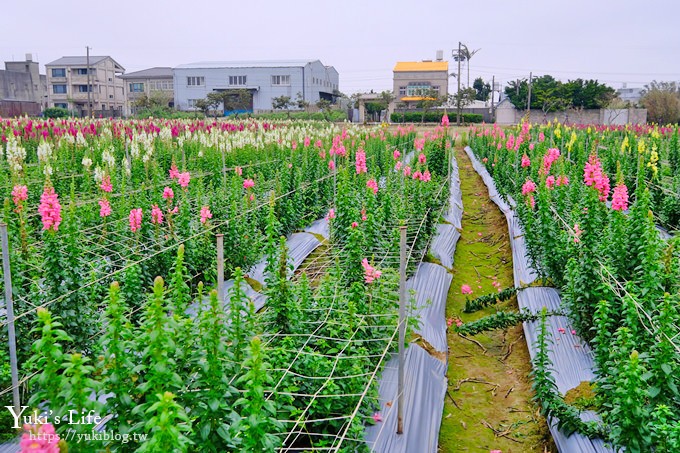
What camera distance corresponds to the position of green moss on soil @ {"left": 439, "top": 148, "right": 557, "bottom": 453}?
571 centimetres

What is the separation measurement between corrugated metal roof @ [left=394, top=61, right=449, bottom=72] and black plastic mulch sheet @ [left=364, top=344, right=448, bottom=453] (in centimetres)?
6305

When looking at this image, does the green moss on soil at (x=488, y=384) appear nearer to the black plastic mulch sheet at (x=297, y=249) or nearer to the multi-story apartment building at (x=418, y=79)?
the black plastic mulch sheet at (x=297, y=249)

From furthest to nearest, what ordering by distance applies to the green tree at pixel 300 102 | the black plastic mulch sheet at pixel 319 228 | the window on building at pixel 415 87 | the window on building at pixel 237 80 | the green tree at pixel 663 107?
the window on building at pixel 415 87
the window on building at pixel 237 80
the green tree at pixel 300 102
the green tree at pixel 663 107
the black plastic mulch sheet at pixel 319 228

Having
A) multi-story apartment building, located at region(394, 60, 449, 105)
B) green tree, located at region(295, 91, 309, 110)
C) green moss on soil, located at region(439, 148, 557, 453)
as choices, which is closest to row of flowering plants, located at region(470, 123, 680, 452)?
green moss on soil, located at region(439, 148, 557, 453)

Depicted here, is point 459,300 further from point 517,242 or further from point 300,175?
point 300,175

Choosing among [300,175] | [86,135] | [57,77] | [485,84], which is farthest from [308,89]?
[300,175]

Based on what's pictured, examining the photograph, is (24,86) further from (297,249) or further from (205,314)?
(205,314)

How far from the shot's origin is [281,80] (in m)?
61.9

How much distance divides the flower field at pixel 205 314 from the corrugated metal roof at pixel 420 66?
5696 cm

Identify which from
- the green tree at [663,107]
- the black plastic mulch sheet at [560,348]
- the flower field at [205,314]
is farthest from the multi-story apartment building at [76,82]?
the black plastic mulch sheet at [560,348]

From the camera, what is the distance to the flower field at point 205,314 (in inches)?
126

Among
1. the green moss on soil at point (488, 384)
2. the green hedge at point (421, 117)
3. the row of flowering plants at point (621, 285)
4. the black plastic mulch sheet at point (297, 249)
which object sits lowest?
the green moss on soil at point (488, 384)

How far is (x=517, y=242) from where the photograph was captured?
11.0 metres

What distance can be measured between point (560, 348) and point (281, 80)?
5805 centimetres
